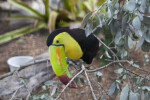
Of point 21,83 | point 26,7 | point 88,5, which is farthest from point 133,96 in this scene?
point 26,7

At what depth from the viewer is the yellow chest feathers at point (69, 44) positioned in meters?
1.22

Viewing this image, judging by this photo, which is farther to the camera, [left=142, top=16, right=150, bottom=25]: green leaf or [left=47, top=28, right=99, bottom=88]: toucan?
[left=47, top=28, right=99, bottom=88]: toucan

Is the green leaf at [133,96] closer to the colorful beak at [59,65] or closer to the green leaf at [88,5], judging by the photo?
the colorful beak at [59,65]

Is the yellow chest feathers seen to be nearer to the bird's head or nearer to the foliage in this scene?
the bird's head

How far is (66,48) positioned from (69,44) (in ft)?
0.10

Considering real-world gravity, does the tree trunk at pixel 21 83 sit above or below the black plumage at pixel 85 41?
below

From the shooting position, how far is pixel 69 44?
128 cm

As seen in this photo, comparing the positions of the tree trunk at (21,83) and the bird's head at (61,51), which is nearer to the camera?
the bird's head at (61,51)

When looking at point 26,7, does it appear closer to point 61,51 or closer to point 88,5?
point 88,5

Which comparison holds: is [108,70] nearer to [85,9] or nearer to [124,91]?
[124,91]

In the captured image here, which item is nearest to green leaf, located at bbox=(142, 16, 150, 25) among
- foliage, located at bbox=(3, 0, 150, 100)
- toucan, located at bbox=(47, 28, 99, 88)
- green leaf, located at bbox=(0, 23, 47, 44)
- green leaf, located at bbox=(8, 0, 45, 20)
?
foliage, located at bbox=(3, 0, 150, 100)

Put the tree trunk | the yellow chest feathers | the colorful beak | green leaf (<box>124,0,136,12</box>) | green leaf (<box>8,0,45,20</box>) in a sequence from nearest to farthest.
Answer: green leaf (<box>124,0,136,12</box>)
the colorful beak
the yellow chest feathers
the tree trunk
green leaf (<box>8,0,45,20</box>)

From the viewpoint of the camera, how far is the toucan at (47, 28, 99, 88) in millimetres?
1090

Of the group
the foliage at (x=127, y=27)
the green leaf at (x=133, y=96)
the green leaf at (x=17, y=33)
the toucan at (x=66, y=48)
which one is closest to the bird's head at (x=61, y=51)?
the toucan at (x=66, y=48)
